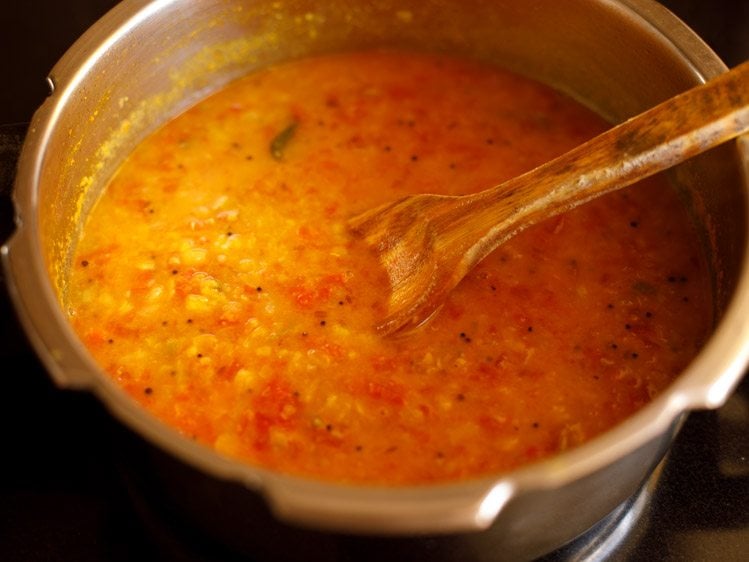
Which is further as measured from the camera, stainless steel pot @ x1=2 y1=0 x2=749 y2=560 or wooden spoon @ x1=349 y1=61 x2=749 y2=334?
wooden spoon @ x1=349 y1=61 x2=749 y2=334

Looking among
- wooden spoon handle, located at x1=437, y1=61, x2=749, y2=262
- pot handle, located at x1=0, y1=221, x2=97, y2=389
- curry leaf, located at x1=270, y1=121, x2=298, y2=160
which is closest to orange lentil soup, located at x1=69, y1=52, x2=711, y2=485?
curry leaf, located at x1=270, y1=121, x2=298, y2=160

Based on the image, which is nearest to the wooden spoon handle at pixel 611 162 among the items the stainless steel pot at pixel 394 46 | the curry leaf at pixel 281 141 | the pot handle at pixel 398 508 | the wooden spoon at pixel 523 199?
the wooden spoon at pixel 523 199

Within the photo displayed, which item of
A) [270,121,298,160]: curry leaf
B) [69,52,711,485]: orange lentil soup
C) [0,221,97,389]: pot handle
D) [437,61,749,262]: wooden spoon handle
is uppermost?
[0,221,97,389]: pot handle

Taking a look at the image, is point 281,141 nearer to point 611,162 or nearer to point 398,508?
point 611,162

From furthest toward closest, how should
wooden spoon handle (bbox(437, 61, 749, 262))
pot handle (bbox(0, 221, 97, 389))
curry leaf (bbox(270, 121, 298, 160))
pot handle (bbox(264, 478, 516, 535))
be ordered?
curry leaf (bbox(270, 121, 298, 160)) < wooden spoon handle (bbox(437, 61, 749, 262)) < pot handle (bbox(0, 221, 97, 389)) < pot handle (bbox(264, 478, 516, 535))

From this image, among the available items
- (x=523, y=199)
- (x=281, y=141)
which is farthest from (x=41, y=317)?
(x=281, y=141)

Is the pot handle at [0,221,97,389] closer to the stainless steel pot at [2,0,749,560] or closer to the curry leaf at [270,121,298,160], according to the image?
the stainless steel pot at [2,0,749,560]

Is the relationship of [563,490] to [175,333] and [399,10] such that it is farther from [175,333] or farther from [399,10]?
[399,10]

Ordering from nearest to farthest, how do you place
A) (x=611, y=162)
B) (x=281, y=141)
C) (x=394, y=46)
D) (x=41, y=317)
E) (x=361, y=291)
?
(x=41, y=317), (x=611, y=162), (x=361, y=291), (x=281, y=141), (x=394, y=46)
